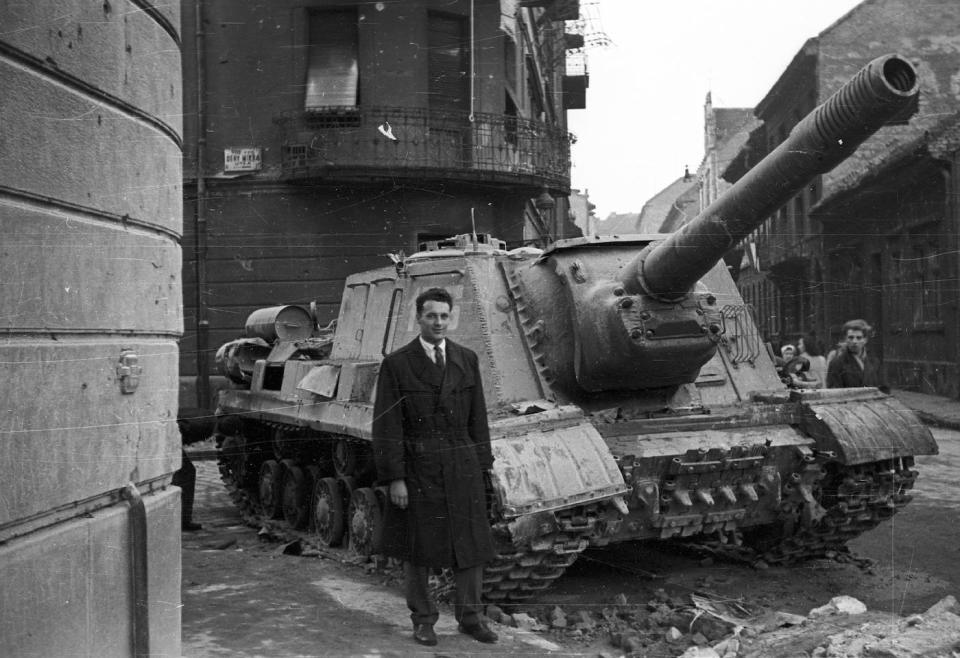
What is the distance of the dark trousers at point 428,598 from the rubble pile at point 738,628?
2.20 ft

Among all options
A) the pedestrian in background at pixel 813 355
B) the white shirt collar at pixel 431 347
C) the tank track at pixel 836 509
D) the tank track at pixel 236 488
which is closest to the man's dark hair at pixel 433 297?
the white shirt collar at pixel 431 347

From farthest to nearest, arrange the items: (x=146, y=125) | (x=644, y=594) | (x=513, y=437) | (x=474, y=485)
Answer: (x=644, y=594), (x=513, y=437), (x=474, y=485), (x=146, y=125)

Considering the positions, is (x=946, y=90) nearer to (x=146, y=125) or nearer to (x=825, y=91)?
(x=825, y=91)

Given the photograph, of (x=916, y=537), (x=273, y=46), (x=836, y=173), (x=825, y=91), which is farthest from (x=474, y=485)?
(x=836, y=173)

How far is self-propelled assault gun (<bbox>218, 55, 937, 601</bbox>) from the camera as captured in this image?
5.96m

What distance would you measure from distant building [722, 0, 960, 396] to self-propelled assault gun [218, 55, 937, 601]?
8.96 meters

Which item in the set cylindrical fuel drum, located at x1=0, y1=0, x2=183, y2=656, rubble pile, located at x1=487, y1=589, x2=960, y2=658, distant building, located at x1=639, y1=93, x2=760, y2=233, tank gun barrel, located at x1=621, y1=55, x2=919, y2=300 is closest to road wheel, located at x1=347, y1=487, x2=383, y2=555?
rubble pile, located at x1=487, y1=589, x2=960, y2=658

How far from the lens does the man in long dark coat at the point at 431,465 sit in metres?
5.33

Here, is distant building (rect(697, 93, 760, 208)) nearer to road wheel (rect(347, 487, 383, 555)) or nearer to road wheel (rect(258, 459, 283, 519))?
road wheel (rect(258, 459, 283, 519))

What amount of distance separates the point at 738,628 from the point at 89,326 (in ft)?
12.7

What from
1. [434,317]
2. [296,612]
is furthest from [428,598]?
[434,317]

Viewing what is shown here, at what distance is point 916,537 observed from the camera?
8.32 metres

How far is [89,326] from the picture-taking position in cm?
346

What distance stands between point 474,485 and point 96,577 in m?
2.30
